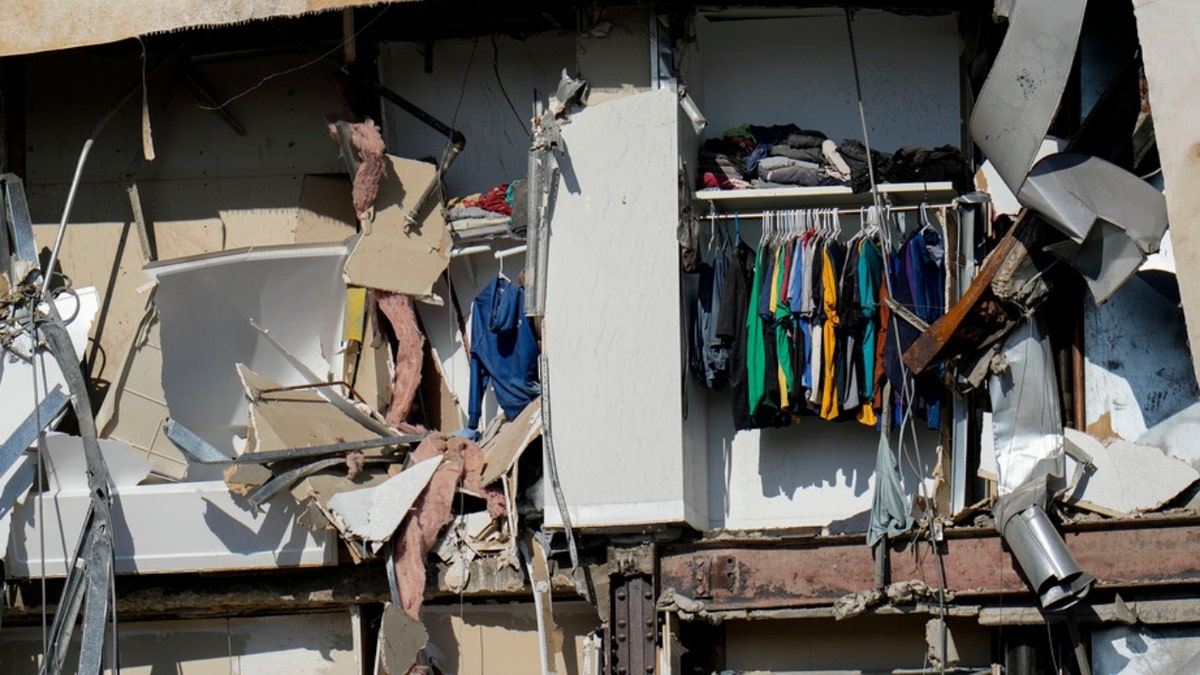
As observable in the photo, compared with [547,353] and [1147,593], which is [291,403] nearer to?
[547,353]

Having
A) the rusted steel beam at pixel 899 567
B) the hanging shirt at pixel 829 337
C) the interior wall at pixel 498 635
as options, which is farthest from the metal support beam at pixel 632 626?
the hanging shirt at pixel 829 337

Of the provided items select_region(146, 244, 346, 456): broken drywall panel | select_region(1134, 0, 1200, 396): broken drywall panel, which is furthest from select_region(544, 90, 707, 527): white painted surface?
select_region(1134, 0, 1200, 396): broken drywall panel

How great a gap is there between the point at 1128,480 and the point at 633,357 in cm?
244

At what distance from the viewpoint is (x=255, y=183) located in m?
12.0

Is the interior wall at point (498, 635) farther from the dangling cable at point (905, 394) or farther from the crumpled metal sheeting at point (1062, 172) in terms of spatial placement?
the crumpled metal sheeting at point (1062, 172)

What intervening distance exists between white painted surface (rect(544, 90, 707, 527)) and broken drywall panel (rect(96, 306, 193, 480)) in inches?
89.7

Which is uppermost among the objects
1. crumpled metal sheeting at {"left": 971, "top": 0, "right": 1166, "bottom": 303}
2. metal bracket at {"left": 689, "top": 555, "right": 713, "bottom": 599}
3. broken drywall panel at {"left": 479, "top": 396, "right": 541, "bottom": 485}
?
crumpled metal sheeting at {"left": 971, "top": 0, "right": 1166, "bottom": 303}

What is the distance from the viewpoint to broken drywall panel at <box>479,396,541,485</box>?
34.2 ft

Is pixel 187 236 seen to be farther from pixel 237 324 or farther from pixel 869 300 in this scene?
pixel 869 300

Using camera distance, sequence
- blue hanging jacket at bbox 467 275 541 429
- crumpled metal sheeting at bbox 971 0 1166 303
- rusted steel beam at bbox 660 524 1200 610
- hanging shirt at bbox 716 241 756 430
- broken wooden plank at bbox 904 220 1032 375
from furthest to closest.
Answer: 1. blue hanging jacket at bbox 467 275 541 429
2. hanging shirt at bbox 716 241 756 430
3. broken wooden plank at bbox 904 220 1032 375
4. rusted steel beam at bbox 660 524 1200 610
5. crumpled metal sheeting at bbox 971 0 1166 303

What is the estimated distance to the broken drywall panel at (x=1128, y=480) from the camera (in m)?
9.73

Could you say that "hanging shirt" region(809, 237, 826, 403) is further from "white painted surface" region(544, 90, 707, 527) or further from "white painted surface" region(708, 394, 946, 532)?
"white painted surface" region(544, 90, 707, 527)

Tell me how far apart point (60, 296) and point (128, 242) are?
0.79m

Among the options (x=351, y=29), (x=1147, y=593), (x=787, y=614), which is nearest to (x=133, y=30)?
(x=351, y=29)
